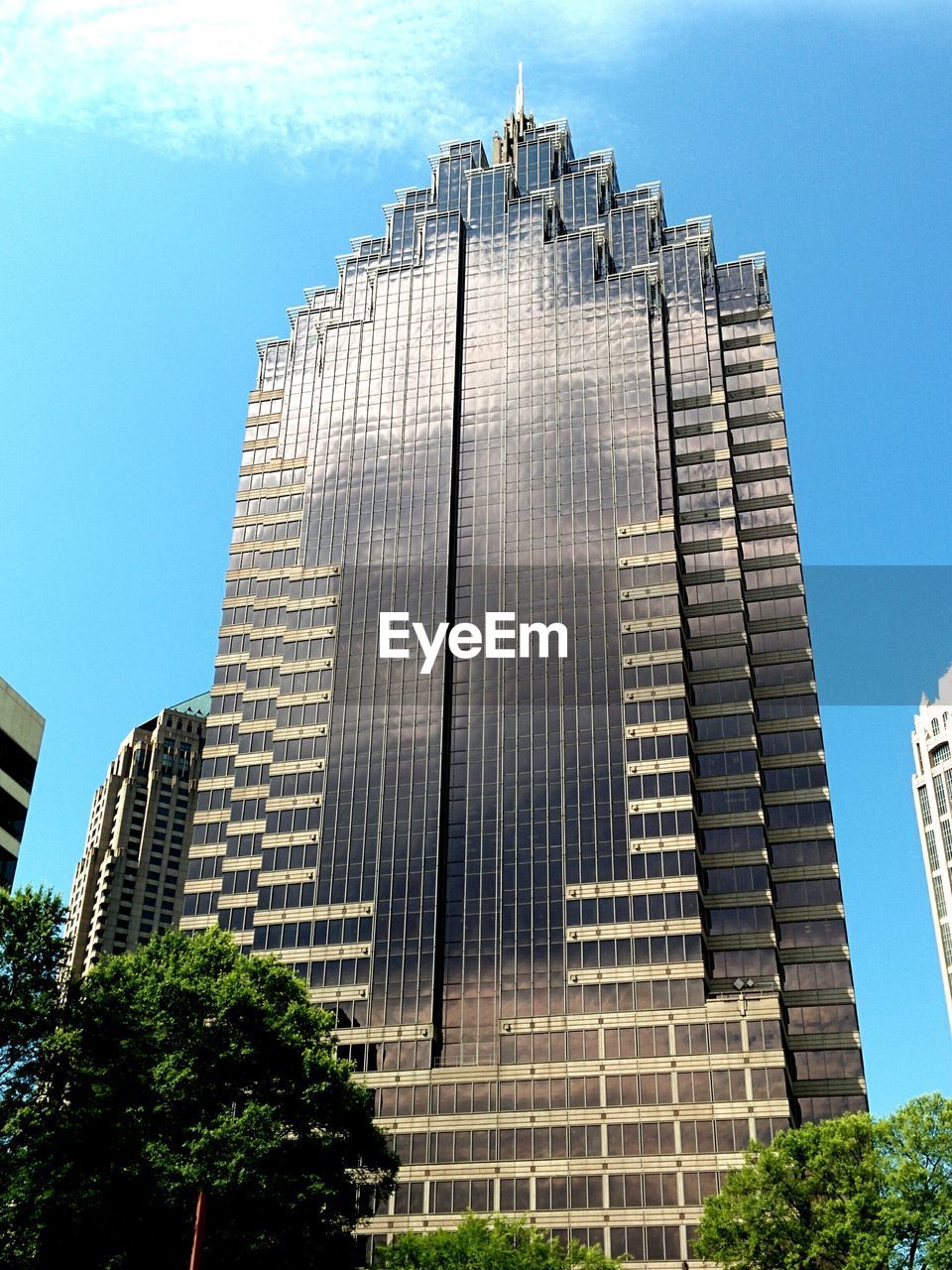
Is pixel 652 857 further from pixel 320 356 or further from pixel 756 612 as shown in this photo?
pixel 320 356

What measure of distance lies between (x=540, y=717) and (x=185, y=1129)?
55933 mm

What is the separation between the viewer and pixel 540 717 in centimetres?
10850

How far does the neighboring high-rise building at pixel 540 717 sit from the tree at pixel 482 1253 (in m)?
19.9

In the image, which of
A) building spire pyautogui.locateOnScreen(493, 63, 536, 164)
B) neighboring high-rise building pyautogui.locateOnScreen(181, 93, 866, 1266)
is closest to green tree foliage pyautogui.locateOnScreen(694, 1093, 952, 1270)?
neighboring high-rise building pyautogui.locateOnScreen(181, 93, 866, 1266)

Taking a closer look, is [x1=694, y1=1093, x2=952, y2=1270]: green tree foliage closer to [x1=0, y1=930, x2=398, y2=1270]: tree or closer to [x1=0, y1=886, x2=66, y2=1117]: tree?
[x1=0, y1=930, x2=398, y2=1270]: tree

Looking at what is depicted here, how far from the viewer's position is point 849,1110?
97.2m

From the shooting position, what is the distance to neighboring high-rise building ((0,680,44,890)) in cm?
8269

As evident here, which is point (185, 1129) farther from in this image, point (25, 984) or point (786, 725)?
point (786, 725)

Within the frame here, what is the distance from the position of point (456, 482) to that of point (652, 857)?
39.7 m

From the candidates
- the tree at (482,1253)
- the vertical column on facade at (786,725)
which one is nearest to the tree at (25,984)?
the tree at (482,1253)

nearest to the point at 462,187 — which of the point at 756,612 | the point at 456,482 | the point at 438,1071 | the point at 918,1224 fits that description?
the point at 456,482

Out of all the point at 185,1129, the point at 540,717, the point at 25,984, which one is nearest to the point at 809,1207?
the point at 185,1129

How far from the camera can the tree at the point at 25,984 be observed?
52.5 m

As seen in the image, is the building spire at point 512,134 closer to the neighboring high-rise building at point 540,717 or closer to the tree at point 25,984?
the neighboring high-rise building at point 540,717
